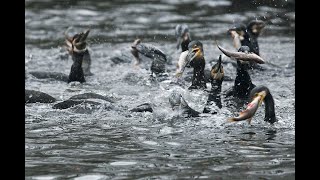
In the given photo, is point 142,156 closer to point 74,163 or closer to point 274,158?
point 74,163

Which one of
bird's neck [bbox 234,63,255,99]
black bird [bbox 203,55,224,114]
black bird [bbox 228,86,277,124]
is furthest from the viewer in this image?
bird's neck [bbox 234,63,255,99]

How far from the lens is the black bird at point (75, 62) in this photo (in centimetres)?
1076

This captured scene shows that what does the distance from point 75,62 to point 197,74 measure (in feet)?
6.33

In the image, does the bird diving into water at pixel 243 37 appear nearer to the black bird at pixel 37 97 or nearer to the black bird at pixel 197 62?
the black bird at pixel 197 62

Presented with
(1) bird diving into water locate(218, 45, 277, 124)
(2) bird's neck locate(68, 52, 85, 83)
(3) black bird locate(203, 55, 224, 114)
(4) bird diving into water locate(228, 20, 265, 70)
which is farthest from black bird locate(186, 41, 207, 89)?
(2) bird's neck locate(68, 52, 85, 83)

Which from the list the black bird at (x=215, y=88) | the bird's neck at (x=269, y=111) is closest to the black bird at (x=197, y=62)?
the black bird at (x=215, y=88)

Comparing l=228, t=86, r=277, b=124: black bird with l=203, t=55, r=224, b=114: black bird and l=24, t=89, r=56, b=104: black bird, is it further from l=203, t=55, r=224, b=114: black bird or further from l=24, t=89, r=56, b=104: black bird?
l=24, t=89, r=56, b=104: black bird

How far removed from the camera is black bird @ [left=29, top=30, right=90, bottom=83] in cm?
1076

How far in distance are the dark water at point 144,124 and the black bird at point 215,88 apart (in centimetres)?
13

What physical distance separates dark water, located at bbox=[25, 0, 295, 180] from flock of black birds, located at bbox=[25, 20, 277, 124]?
133 mm

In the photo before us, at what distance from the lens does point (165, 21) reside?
15.4 m

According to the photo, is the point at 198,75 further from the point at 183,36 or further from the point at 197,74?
the point at 183,36

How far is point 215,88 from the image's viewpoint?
8750mm
